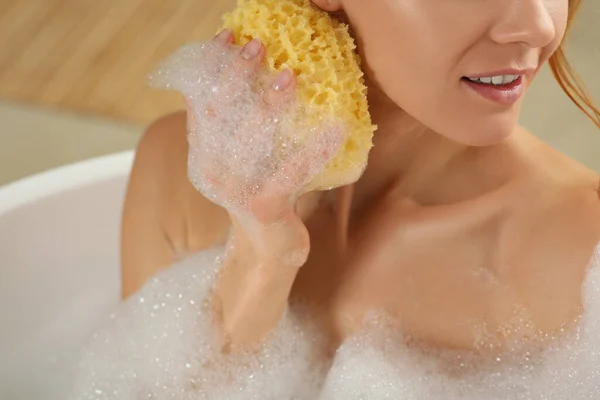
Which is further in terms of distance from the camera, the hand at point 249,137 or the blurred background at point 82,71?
the blurred background at point 82,71

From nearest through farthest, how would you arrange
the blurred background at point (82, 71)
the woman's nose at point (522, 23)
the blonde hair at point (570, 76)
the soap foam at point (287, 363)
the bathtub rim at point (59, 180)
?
1. the woman's nose at point (522, 23)
2. the blonde hair at point (570, 76)
3. the soap foam at point (287, 363)
4. the bathtub rim at point (59, 180)
5. the blurred background at point (82, 71)

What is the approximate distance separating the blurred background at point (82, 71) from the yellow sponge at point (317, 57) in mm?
1271

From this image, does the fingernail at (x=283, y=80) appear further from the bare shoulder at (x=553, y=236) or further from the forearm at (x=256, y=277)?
the bare shoulder at (x=553, y=236)

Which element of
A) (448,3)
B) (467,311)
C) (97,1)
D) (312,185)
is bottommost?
(97,1)

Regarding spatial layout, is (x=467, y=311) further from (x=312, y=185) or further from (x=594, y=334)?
(x=312, y=185)

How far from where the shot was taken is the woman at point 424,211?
0.69 meters

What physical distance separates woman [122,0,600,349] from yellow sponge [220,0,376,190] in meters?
0.02

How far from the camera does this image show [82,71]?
2061mm

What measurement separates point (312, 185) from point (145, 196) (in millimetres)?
285

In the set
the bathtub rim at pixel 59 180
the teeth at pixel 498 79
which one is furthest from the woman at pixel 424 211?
the bathtub rim at pixel 59 180

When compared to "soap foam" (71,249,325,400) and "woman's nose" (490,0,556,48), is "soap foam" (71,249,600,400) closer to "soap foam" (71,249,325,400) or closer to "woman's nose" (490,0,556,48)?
"soap foam" (71,249,325,400)

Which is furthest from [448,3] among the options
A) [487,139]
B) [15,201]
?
[15,201]

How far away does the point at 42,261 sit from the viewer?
4.33 ft

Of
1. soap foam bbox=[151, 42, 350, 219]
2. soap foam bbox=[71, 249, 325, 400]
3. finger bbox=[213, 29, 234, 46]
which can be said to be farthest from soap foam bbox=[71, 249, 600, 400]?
finger bbox=[213, 29, 234, 46]
